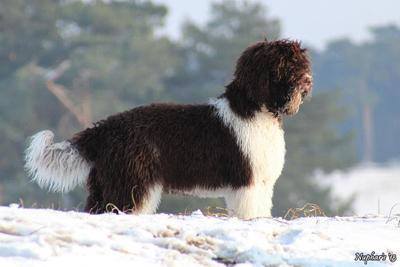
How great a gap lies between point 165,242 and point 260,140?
2.47 metres

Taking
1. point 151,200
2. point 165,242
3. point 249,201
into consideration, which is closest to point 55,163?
point 151,200

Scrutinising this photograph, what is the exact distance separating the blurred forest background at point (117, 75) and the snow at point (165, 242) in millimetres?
26640

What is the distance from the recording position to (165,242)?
618 centimetres

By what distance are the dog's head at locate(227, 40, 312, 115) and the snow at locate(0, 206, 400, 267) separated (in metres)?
1.84

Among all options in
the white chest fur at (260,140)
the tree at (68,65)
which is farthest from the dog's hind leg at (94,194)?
the tree at (68,65)

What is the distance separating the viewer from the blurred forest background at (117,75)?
118 feet

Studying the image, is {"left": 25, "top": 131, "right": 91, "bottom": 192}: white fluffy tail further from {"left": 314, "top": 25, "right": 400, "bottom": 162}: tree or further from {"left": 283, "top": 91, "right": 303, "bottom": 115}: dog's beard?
{"left": 314, "top": 25, "right": 400, "bottom": 162}: tree

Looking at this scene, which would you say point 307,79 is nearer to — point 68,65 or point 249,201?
point 249,201

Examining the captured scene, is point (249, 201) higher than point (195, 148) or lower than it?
lower

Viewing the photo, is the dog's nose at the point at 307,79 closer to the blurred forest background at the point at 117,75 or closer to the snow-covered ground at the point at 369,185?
the blurred forest background at the point at 117,75

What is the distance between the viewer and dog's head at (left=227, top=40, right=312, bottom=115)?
8523mm

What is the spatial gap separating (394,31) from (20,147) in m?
47.1

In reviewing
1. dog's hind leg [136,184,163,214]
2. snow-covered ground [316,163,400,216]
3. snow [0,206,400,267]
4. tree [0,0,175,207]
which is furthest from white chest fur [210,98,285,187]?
snow-covered ground [316,163,400,216]

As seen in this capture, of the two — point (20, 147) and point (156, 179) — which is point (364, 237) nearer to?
point (156, 179)
